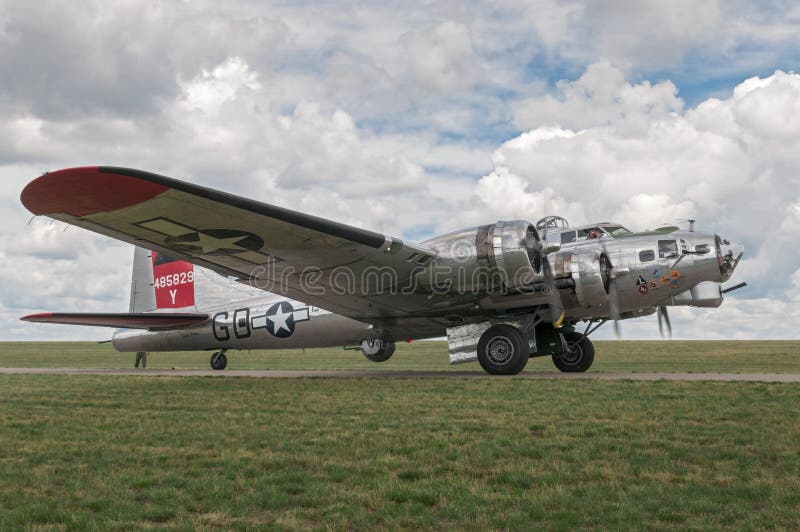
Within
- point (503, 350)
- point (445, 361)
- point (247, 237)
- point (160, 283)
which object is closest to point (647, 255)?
point (503, 350)

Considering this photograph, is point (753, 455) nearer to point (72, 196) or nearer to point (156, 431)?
point (156, 431)

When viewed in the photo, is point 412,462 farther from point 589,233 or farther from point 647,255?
point 589,233

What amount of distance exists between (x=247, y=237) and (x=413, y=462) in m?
8.09

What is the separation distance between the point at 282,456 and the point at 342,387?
23.3 ft

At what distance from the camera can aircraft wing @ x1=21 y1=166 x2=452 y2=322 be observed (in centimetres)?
1059

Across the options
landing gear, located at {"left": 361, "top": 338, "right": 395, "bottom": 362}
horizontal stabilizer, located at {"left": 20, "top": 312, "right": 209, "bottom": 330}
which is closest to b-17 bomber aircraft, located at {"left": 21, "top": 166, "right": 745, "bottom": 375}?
landing gear, located at {"left": 361, "top": 338, "right": 395, "bottom": 362}

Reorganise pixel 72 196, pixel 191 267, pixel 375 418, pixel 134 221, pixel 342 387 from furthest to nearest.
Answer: pixel 191 267
pixel 342 387
pixel 134 221
pixel 72 196
pixel 375 418

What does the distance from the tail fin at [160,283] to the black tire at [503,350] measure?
37.1 feet

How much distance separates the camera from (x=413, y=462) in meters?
6.32

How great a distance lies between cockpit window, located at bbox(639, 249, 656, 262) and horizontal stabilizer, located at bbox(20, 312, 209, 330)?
13431mm

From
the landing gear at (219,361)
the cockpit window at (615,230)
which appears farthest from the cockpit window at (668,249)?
the landing gear at (219,361)

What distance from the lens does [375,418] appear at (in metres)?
9.09

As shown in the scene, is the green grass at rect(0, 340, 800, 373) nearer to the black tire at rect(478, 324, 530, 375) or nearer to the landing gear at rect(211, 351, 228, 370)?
the landing gear at rect(211, 351, 228, 370)

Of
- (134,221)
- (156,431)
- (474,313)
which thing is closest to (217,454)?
(156,431)
